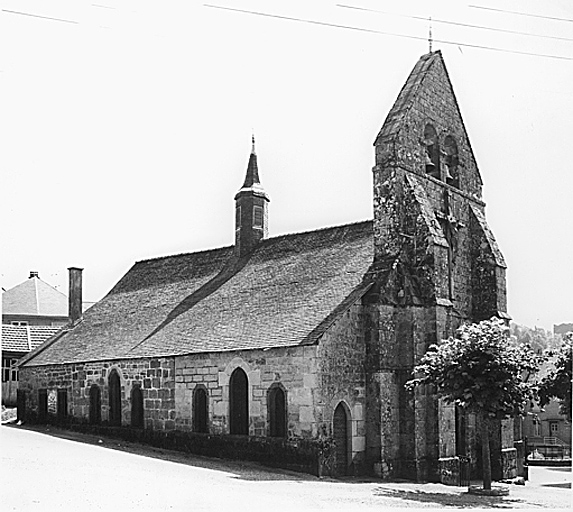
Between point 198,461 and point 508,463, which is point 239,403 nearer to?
point 198,461

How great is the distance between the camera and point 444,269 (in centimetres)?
2953

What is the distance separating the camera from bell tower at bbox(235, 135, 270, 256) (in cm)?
3803

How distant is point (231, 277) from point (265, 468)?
11059mm

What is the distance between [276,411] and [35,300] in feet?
67.9

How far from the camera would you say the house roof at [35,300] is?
4166 centimetres

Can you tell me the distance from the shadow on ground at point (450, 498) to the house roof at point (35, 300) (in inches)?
939

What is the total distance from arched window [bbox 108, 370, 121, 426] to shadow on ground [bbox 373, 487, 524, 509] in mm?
14035

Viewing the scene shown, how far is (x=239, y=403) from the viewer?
29.2 meters

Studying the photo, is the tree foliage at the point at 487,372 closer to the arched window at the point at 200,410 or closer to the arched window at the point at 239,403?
the arched window at the point at 239,403

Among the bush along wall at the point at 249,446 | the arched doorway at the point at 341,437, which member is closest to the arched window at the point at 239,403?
the bush along wall at the point at 249,446

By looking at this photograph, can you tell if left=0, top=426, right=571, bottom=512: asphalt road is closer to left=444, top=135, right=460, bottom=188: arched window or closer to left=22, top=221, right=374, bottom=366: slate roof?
left=22, top=221, right=374, bottom=366: slate roof

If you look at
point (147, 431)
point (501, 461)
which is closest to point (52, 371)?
point (147, 431)

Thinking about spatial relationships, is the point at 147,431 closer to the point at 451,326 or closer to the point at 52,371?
the point at 52,371

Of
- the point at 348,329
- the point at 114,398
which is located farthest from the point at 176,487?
the point at 114,398
